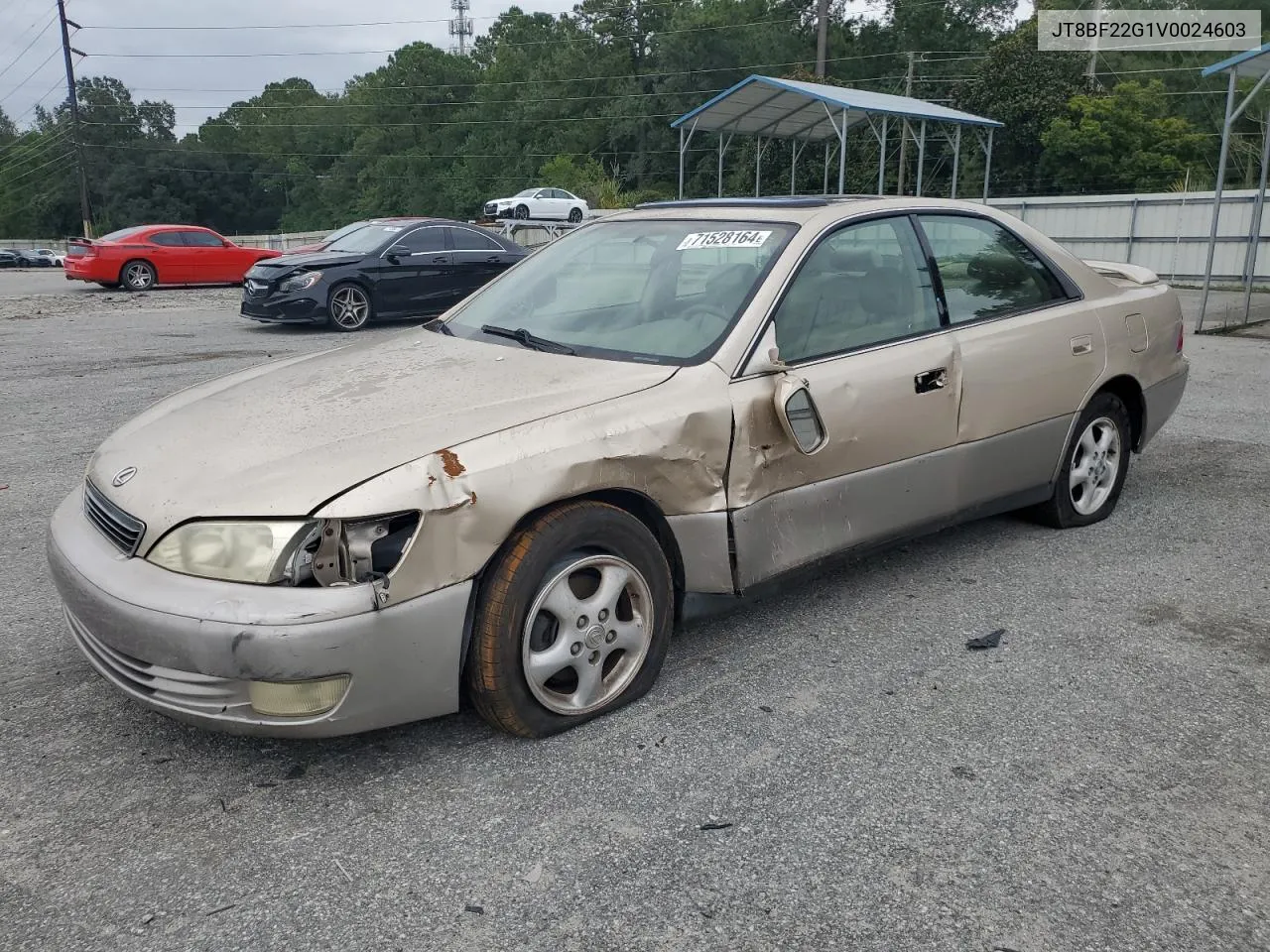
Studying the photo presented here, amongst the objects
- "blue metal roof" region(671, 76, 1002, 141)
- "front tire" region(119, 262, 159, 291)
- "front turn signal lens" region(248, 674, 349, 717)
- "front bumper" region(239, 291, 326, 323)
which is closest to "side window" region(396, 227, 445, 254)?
"front bumper" region(239, 291, 326, 323)

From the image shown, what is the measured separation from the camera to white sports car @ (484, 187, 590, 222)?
131 feet

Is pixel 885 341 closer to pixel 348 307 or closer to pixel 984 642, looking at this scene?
pixel 984 642

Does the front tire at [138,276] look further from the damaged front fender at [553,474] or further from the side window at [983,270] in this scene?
the damaged front fender at [553,474]

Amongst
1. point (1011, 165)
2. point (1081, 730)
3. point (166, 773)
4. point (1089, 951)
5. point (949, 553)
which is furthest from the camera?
point (1011, 165)

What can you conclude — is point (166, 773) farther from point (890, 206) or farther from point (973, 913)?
point (890, 206)

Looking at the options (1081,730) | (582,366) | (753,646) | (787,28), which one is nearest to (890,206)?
(582,366)

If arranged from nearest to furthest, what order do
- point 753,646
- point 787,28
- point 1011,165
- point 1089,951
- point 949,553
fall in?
point 1089,951 < point 753,646 < point 949,553 < point 1011,165 < point 787,28

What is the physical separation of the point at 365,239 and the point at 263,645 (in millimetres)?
11891

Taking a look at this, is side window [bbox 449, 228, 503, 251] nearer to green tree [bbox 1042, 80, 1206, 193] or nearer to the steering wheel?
the steering wheel

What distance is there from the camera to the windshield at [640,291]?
11.3 feet

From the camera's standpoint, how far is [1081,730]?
296 cm

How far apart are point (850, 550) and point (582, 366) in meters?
1.17

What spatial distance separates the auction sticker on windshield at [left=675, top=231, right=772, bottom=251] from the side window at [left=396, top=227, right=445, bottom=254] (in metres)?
10.2

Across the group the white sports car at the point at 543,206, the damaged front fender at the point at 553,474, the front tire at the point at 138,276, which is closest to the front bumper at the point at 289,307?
the front tire at the point at 138,276
